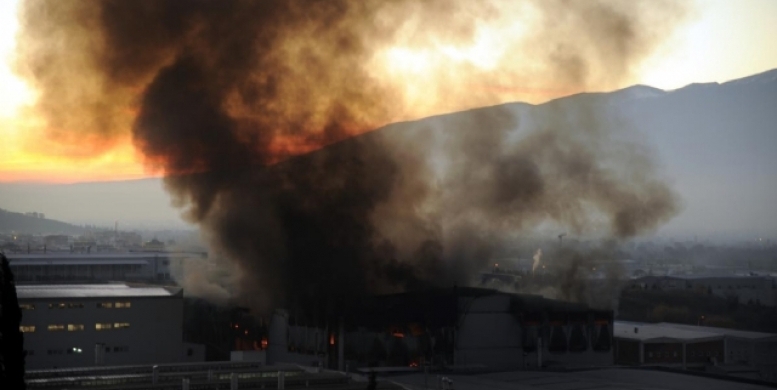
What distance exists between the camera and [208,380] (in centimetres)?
3127

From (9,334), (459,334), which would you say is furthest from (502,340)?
(9,334)

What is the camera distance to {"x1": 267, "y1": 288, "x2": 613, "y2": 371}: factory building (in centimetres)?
4038

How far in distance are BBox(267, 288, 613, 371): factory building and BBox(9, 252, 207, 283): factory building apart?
4243 cm

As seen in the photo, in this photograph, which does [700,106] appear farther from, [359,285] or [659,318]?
[359,285]

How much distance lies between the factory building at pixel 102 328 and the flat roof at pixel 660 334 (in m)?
20.3

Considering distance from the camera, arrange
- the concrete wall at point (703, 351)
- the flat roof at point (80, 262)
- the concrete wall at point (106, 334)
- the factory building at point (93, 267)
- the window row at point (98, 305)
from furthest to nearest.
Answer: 1. the flat roof at point (80, 262)
2. the factory building at point (93, 267)
3. the concrete wall at point (703, 351)
4. the window row at point (98, 305)
5. the concrete wall at point (106, 334)

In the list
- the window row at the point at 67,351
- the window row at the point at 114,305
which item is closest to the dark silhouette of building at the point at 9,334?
the window row at the point at 67,351

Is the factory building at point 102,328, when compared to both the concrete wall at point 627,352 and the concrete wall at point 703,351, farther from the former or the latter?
the concrete wall at point 703,351

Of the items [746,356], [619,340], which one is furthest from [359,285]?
[746,356]

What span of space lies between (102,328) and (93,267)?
45.1 meters

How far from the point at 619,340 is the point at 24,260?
54.4 m

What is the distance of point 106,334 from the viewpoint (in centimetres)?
4378

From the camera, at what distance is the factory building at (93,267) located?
81000 mm

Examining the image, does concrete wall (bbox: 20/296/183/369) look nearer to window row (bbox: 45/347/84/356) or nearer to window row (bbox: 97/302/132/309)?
window row (bbox: 45/347/84/356)
